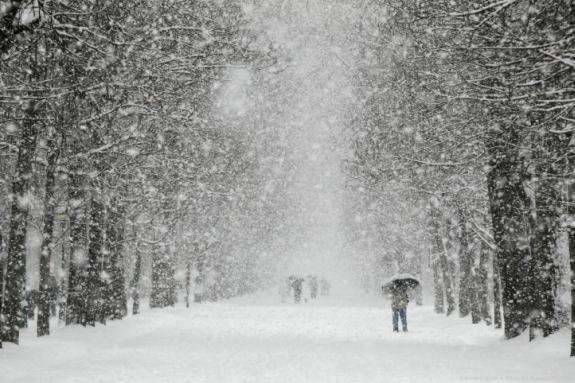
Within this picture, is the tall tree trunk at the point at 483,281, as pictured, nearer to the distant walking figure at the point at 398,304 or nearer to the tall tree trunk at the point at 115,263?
the distant walking figure at the point at 398,304

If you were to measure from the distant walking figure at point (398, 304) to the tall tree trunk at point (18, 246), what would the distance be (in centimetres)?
1171

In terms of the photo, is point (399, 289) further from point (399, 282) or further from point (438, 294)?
point (438, 294)

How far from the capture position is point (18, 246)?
473 inches

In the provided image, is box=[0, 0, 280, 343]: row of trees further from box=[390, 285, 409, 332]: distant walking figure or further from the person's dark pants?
the person's dark pants

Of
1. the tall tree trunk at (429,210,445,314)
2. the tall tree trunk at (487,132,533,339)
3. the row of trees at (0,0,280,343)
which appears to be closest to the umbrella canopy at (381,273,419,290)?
the tall tree trunk at (487,132,533,339)

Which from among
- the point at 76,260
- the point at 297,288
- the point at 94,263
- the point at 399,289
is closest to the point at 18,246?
the point at 76,260

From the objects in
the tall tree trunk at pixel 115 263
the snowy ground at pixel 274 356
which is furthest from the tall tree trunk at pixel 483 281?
the tall tree trunk at pixel 115 263

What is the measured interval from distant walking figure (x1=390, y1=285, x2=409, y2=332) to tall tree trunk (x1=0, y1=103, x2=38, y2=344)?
11710 mm

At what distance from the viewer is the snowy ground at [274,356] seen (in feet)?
32.1

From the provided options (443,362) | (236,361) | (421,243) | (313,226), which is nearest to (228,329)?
(236,361)

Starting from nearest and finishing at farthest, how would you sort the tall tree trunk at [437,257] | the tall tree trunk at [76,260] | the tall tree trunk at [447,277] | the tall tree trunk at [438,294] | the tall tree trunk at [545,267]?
the tall tree trunk at [545,267], the tall tree trunk at [76,260], the tall tree trunk at [447,277], the tall tree trunk at [437,257], the tall tree trunk at [438,294]

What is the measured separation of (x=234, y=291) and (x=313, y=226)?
29.5 m

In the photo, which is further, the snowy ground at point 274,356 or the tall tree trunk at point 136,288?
the tall tree trunk at point 136,288

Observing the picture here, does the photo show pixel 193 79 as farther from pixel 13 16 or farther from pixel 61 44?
pixel 13 16
